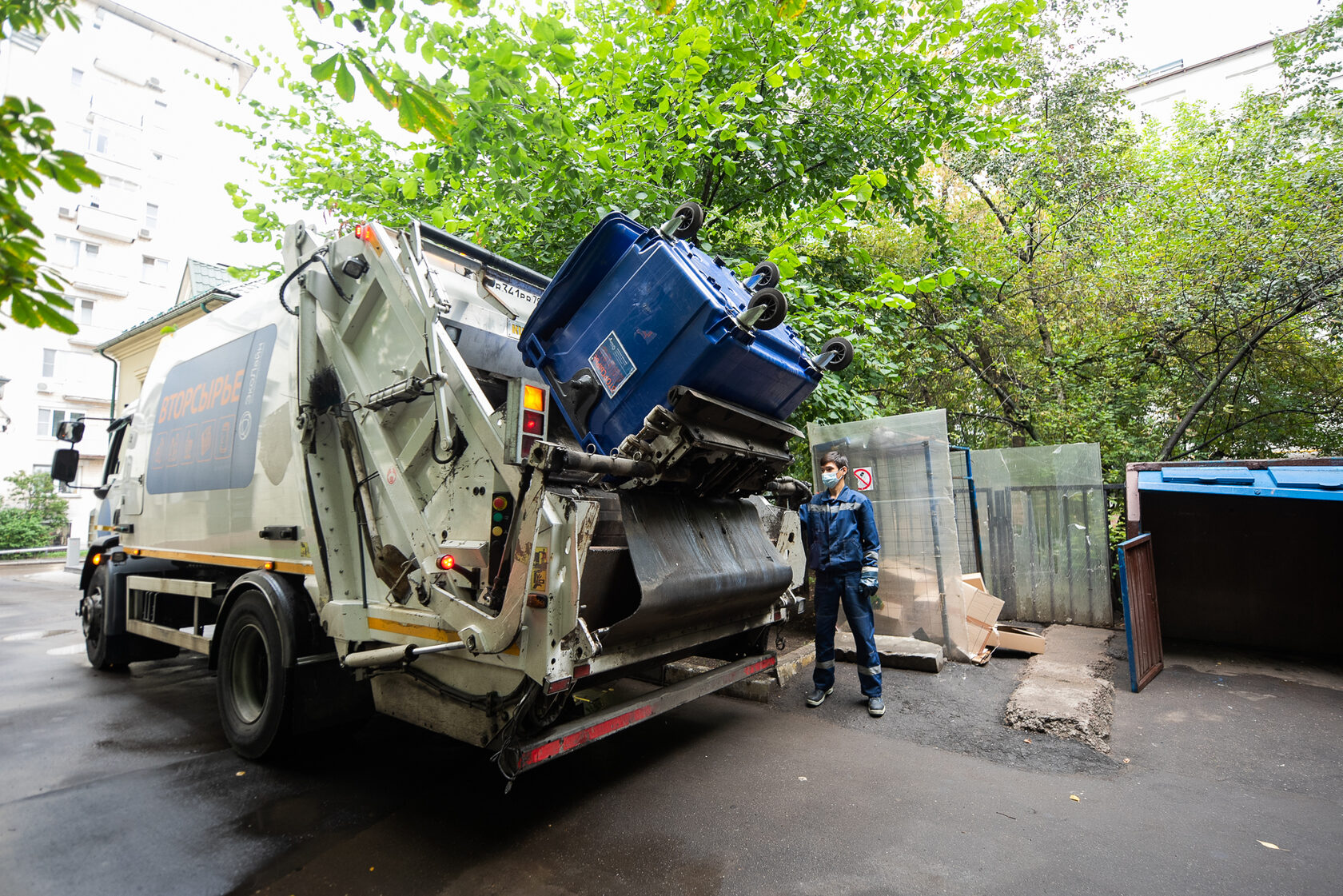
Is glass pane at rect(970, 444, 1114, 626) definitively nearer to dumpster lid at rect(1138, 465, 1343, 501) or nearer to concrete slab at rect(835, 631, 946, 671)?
dumpster lid at rect(1138, 465, 1343, 501)

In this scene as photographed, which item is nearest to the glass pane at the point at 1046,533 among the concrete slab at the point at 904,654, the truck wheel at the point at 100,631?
the concrete slab at the point at 904,654

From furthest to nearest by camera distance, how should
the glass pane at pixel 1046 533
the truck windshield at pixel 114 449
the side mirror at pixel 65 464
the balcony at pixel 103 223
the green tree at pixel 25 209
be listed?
the balcony at pixel 103 223 → the glass pane at pixel 1046 533 → the side mirror at pixel 65 464 → the truck windshield at pixel 114 449 → the green tree at pixel 25 209

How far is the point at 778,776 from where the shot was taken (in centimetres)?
358

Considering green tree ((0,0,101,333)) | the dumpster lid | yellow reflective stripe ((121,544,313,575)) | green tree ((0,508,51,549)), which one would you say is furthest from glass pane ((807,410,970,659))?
green tree ((0,508,51,549))

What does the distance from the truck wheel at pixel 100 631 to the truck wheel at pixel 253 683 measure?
2.77 meters

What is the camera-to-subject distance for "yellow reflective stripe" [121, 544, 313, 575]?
147 inches

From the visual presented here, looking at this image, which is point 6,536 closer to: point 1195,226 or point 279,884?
point 279,884

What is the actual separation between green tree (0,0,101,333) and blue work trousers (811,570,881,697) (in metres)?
4.40

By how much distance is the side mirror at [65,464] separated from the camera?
645cm

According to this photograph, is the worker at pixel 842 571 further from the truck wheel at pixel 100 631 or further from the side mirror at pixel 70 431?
the side mirror at pixel 70 431

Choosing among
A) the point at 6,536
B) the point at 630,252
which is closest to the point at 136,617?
the point at 630,252

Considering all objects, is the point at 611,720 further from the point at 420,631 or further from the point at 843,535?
the point at 843,535

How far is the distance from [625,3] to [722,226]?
8.15ft

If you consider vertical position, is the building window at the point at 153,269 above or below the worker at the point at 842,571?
above
